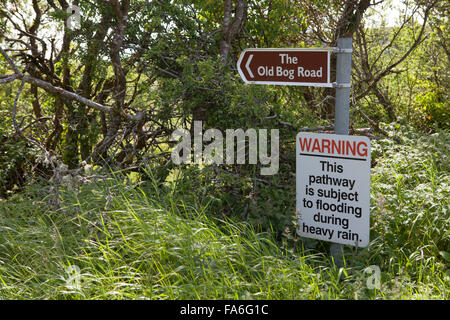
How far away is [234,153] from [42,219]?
185cm

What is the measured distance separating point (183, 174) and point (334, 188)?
5.32ft

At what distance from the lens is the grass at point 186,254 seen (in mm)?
3102

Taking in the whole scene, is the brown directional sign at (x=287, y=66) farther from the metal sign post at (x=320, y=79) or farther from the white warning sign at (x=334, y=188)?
the white warning sign at (x=334, y=188)

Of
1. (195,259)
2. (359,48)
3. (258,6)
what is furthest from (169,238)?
(359,48)

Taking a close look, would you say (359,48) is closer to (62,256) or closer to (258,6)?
(258,6)

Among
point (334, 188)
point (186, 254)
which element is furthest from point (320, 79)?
point (186, 254)

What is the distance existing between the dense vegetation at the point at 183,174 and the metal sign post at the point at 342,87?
12 centimetres

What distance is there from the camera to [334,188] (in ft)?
11.8

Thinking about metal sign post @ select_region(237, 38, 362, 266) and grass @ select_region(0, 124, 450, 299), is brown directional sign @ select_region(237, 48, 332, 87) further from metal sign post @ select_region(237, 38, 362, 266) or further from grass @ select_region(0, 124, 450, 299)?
grass @ select_region(0, 124, 450, 299)

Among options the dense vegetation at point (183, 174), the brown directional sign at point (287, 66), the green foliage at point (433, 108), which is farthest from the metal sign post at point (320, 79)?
the green foliage at point (433, 108)

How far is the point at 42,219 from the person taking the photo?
4.36 meters

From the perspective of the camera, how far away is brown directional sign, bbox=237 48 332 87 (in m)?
3.52

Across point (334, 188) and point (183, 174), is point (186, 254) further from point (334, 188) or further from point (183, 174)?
point (183, 174)

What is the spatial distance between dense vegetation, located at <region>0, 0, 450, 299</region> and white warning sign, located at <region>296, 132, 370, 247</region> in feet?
0.70
